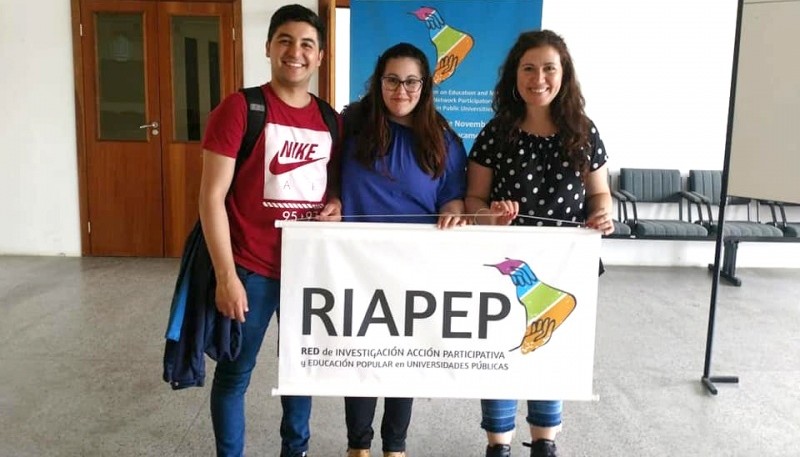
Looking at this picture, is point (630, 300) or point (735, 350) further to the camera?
point (630, 300)

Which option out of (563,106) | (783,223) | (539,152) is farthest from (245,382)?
(783,223)

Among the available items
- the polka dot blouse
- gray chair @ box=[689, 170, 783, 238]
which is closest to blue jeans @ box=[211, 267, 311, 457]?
the polka dot blouse

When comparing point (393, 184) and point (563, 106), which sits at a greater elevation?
point (563, 106)

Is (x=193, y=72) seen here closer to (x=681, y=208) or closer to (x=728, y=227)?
(x=681, y=208)

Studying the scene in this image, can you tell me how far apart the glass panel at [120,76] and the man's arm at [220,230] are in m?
4.18

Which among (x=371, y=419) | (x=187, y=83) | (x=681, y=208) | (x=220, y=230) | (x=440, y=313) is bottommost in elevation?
(x=371, y=419)

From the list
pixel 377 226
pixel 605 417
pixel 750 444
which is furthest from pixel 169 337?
pixel 750 444

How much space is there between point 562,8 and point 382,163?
4549 millimetres

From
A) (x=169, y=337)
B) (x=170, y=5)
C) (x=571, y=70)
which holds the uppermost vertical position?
(x=170, y=5)

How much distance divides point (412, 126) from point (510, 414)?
3.41 ft

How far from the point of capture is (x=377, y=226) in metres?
1.78

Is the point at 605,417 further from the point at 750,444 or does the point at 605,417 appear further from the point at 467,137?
the point at 467,137

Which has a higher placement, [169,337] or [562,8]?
[562,8]

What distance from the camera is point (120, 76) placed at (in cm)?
534
